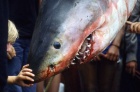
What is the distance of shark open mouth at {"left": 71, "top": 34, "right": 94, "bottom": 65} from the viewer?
1.22 m

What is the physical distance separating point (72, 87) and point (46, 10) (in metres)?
2.33

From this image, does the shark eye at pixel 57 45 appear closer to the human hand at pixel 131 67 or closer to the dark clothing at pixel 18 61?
the dark clothing at pixel 18 61

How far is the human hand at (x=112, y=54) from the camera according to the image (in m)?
2.90

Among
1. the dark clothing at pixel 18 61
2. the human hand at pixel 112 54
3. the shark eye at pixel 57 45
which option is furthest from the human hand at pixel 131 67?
the shark eye at pixel 57 45

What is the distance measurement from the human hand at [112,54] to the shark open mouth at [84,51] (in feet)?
5.41

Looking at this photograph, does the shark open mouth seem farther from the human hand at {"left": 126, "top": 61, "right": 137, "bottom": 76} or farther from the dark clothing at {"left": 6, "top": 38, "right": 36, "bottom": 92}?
the human hand at {"left": 126, "top": 61, "right": 137, "bottom": 76}

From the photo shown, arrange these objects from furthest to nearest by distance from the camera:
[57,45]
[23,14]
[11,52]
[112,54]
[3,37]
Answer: [112,54]
[23,14]
[11,52]
[3,37]
[57,45]

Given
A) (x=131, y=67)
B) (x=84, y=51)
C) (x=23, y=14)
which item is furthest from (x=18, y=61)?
(x=84, y=51)

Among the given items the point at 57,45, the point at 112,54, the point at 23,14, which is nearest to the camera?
the point at 57,45

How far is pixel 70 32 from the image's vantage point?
47.3 inches

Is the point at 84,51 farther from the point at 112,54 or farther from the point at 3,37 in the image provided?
the point at 112,54

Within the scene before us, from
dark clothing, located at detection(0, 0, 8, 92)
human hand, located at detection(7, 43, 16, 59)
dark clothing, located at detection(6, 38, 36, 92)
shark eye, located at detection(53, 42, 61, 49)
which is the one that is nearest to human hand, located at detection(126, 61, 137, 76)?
dark clothing, located at detection(6, 38, 36, 92)

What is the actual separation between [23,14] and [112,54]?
2.52 ft

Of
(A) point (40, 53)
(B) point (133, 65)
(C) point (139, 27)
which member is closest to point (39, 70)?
(A) point (40, 53)
